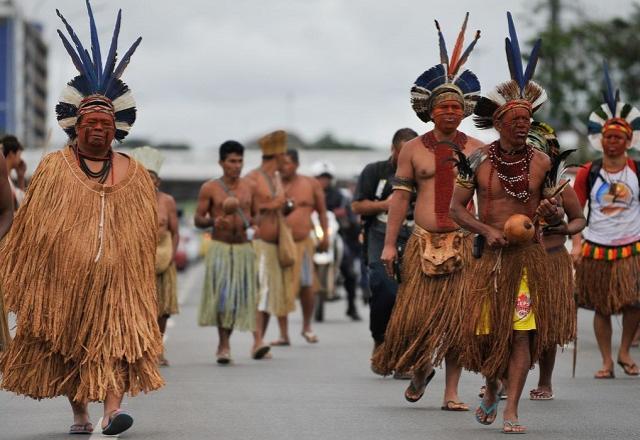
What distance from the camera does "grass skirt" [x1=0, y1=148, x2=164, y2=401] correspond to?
9586 mm

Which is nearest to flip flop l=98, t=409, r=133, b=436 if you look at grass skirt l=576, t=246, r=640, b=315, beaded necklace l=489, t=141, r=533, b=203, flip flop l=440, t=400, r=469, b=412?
flip flop l=440, t=400, r=469, b=412

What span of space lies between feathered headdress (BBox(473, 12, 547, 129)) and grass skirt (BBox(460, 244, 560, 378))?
2.92 feet

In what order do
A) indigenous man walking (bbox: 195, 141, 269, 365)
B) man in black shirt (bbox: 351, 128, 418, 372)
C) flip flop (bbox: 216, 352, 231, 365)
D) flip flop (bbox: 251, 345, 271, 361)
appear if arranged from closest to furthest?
man in black shirt (bbox: 351, 128, 418, 372) → flip flop (bbox: 216, 352, 231, 365) → indigenous man walking (bbox: 195, 141, 269, 365) → flip flop (bbox: 251, 345, 271, 361)

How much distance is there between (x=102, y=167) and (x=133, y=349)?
1139 millimetres

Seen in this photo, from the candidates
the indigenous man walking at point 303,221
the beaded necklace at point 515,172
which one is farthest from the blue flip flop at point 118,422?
the indigenous man walking at point 303,221

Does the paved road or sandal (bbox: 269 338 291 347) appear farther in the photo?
sandal (bbox: 269 338 291 347)

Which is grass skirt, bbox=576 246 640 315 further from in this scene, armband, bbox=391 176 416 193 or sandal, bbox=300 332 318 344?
sandal, bbox=300 332 318 344

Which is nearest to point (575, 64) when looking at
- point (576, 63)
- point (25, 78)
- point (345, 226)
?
point (576, 63)

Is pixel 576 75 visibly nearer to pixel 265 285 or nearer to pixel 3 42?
pixel 265 285

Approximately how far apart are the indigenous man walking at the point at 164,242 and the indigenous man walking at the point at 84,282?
17.7 ft

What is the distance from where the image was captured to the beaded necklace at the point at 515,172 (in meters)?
10.0

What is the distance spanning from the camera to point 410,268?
11.3 meters

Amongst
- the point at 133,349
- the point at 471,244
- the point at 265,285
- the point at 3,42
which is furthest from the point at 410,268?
the point at 3,42

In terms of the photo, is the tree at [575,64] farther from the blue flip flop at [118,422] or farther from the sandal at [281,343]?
the blue flip flop at [118,422]
